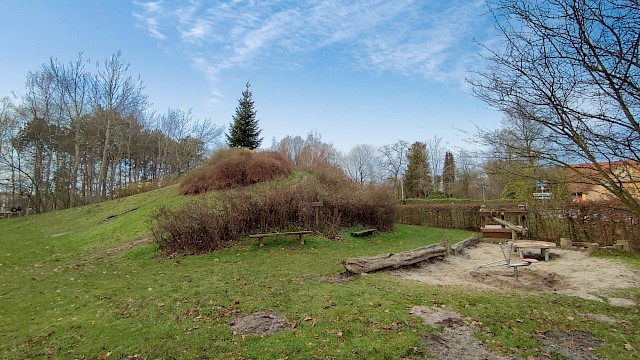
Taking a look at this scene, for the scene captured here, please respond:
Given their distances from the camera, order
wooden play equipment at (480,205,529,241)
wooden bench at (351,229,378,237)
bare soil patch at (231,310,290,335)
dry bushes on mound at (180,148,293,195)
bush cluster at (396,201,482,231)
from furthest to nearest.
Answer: bush cluster at (396,201,482,231), dry bushes on mound at (180,148,293,195), wooden play equipment at (480,205,529,241), wooden bench at (351,229,378,237), bare soil patch at (231,310,290,335)

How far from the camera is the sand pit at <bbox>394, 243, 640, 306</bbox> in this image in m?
6.32

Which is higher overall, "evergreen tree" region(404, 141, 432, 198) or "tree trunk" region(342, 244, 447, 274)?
"evergreen tree" region(404, 141, 432, 198)

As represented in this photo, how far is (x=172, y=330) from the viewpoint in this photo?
4.41m

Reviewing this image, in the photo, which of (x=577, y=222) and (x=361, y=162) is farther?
(x=361, y=162)

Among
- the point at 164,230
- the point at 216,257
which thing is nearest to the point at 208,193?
the point at 164,230

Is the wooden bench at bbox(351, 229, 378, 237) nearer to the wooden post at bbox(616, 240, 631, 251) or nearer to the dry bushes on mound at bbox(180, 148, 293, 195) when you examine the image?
the dry bushes on mound at bbox(180, 148, 293, 195)

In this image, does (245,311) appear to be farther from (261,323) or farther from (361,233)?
(361,233)

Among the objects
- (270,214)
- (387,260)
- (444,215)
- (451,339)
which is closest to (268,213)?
(270,214)

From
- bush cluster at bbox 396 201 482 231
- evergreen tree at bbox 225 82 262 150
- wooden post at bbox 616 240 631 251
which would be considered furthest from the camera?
evergreen tree at bbox 225 82 262 150

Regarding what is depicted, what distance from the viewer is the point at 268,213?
11.4 meters

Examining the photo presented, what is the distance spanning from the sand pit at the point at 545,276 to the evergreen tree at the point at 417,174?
115ft

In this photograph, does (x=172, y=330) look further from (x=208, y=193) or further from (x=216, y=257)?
(x=208, y=193)

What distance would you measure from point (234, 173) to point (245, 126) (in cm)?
1126

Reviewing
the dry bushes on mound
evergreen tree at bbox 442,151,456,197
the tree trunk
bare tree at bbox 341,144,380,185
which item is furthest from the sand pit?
bare tree at bbox 341,144,380,185
